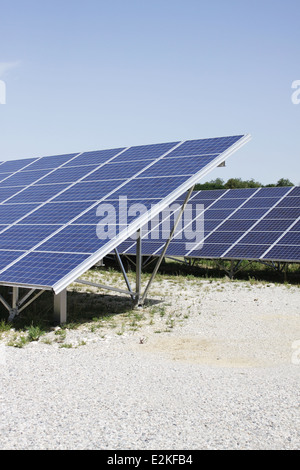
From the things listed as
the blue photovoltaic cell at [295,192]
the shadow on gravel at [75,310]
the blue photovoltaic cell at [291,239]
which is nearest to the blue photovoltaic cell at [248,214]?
the blue photovoltaic cell at [295,192]

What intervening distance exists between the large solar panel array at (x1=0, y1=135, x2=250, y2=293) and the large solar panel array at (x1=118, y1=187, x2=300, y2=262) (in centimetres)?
767

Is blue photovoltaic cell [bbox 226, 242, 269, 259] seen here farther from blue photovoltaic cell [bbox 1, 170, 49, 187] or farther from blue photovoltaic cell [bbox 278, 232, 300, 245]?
blue photovoltaic cell [bbox 1, 170, 49, 187]

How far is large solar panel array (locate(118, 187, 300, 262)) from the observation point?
73.3 ft

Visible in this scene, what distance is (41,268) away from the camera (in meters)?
11.4

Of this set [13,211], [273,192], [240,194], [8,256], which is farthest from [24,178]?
[273,192]

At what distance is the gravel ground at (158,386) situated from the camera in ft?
19.7

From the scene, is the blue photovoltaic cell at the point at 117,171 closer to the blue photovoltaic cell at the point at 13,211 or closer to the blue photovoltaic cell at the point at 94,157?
the blue photovoltaic cell at the point at 94,157

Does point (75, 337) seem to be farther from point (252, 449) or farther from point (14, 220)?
point (252, 449)

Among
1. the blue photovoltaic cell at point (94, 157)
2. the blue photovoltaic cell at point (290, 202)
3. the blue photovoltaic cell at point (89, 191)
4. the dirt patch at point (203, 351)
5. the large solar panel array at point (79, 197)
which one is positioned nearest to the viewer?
the dirt patch at point (203, 351)

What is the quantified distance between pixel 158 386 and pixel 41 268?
4.66 metres

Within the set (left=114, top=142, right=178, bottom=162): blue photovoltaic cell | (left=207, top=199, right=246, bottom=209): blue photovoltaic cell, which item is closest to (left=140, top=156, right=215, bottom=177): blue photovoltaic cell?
(left=114, top=142, right=178, bottom=162): blue photovoltaic cell

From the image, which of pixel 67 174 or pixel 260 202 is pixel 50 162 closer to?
pixel 67 174

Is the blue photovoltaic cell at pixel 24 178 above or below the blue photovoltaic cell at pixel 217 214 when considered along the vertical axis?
above

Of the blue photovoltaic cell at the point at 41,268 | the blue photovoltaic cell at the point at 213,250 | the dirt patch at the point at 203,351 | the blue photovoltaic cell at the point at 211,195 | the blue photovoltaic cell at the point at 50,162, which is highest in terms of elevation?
the blue photovoltaic cell at the point at 50,162
